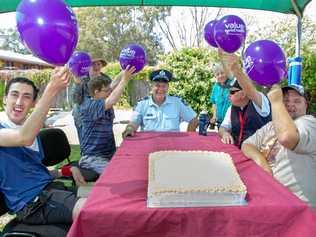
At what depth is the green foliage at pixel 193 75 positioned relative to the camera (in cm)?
1108

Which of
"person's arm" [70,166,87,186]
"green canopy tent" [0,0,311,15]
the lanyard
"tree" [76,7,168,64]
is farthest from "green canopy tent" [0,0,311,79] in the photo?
"tree" [76,7,168,64]

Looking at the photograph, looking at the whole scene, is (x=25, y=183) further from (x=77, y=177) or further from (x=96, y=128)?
(x=96, y=128)

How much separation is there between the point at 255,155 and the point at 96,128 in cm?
153

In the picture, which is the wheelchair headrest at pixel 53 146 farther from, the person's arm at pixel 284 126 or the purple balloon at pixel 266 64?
the person's arm at pixel 284 126

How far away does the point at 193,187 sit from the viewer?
5.12 ft

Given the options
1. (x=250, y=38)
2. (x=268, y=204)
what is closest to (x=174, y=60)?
(x=250, y=38)

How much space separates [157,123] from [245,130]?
A: 1014mm

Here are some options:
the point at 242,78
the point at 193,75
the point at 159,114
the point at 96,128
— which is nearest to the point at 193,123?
the point at 159,114

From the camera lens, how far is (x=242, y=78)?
2.93m

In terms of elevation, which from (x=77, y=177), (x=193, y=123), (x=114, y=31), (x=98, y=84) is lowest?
(x=77, y=177)

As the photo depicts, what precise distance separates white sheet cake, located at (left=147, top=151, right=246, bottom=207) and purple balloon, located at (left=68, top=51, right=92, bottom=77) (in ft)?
9.83

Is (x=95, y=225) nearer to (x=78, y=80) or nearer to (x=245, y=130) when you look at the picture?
(x=245, y=130)

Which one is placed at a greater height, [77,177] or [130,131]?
[130,131]

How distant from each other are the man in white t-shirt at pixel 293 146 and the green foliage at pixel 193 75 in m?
8.36
